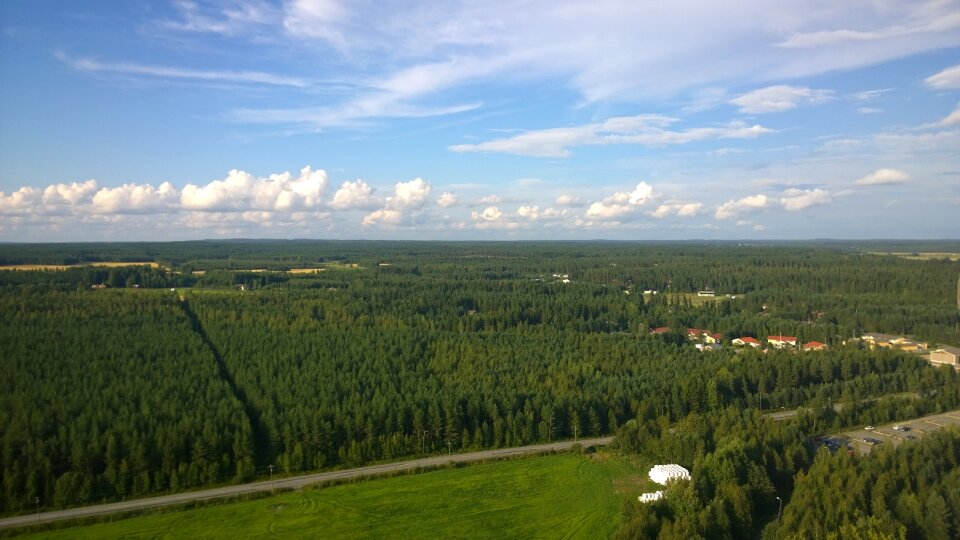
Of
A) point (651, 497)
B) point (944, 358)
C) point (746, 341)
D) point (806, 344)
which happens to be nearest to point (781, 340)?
point (806, 344)

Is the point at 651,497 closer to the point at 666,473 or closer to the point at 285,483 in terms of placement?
the point at 666,473

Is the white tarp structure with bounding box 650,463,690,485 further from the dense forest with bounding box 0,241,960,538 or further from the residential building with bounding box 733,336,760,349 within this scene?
the residential building with bounding box 733,336,760,349

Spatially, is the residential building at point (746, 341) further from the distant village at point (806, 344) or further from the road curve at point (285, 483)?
the road curve at point (285, 483)

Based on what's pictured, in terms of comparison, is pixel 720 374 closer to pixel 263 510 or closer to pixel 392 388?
pixel 392 388

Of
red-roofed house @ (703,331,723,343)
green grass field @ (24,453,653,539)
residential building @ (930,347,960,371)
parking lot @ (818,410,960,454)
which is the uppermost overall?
residential building @ (930,347,960,371)

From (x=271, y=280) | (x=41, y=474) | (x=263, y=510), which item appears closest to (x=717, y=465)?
(x=263, y=510)

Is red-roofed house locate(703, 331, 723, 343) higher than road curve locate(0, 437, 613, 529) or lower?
higher

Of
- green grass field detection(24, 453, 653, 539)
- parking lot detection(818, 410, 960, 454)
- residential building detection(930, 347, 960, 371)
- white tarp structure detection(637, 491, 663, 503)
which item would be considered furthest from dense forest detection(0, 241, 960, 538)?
residential building detection(930, 347, 960, 371)
